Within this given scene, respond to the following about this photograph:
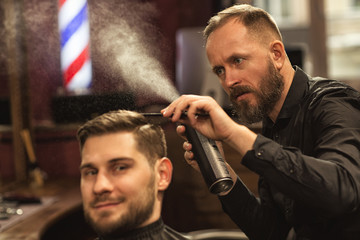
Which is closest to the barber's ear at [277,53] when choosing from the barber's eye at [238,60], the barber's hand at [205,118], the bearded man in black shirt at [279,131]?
the bearded man in black shirt at [279,131]

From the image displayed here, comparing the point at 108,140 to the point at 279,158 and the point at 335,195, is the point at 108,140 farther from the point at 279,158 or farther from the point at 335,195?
the point at 335,195

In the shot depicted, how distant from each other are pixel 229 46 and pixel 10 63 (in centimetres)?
208

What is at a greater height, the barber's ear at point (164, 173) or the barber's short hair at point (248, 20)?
the barber's short hair at point (248, 20)

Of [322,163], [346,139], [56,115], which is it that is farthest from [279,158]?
[56,115]

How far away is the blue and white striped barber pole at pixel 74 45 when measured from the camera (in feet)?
9.86

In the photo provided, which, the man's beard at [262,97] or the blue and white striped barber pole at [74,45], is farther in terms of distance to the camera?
the blue and white striped barber pole at [74,45]

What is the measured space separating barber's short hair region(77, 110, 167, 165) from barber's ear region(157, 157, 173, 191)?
3 cm

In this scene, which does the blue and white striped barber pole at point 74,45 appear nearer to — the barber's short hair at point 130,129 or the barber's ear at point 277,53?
the barber's short hair at point 130,129

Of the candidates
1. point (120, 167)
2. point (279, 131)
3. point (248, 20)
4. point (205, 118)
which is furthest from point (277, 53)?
point (120, 167)

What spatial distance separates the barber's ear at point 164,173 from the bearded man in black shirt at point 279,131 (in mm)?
161

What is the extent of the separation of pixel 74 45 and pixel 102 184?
2.17 m

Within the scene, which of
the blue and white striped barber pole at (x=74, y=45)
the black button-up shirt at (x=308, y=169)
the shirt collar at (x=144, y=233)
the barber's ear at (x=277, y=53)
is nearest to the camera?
the black button-up shirt at (x=308, y=169)

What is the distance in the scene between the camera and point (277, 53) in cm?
156

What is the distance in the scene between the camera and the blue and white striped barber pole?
3.00 metres
